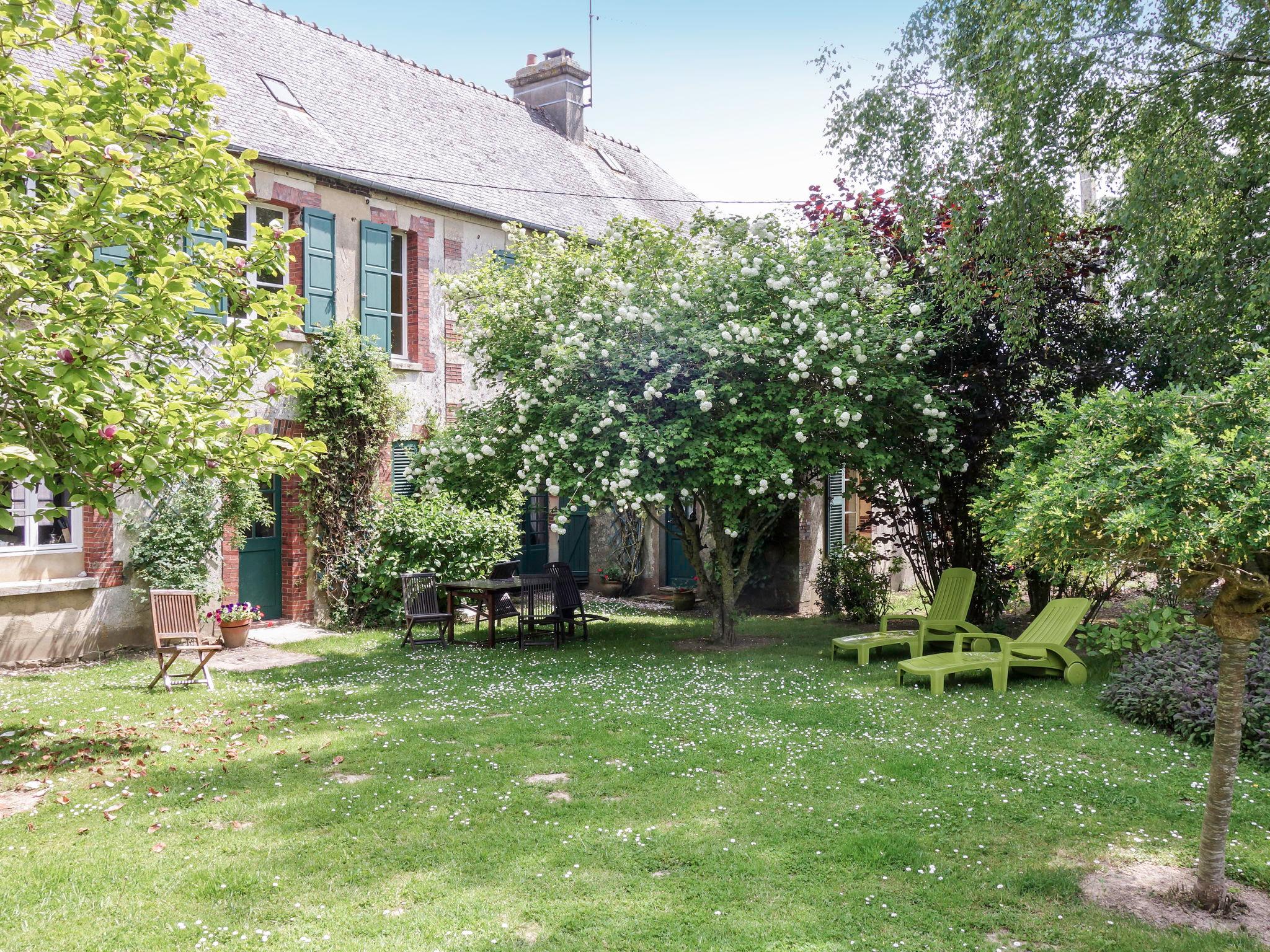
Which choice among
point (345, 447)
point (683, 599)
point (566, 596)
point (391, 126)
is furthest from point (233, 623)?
point (391, 126)

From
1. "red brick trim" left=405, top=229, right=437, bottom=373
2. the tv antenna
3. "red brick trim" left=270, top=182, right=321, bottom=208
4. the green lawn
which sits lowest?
the green lawn

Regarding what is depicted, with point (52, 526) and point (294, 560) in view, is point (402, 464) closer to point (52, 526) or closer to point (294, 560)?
point (294, 560)

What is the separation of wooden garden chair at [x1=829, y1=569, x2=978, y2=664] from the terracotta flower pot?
700cm

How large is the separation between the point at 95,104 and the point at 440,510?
8.30 m

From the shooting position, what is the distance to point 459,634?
484 inches

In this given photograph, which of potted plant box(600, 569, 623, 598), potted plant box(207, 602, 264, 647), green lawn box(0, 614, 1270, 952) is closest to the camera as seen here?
green lawn box(0, 614, 1270, 952)

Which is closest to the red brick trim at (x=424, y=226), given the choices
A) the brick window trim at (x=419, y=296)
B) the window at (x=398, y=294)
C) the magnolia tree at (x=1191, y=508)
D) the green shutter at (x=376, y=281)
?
the brick window trim at (x=419, y=296)

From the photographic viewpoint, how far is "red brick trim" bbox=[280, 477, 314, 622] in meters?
12.6

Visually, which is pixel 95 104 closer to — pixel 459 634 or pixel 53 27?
pixel 53 27

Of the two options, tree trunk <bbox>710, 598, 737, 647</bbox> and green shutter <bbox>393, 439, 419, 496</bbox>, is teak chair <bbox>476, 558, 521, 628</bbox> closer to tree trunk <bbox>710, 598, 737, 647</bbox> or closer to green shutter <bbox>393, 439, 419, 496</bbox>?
green shutter <bbox>393, 439, 419, 496</bbox>

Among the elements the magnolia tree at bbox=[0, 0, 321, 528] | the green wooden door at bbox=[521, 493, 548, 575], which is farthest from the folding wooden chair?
the magnolia tree at bbox=[0, 0, 321, 528]

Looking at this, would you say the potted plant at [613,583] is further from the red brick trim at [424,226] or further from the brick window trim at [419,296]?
the red brick trim at [424,226]

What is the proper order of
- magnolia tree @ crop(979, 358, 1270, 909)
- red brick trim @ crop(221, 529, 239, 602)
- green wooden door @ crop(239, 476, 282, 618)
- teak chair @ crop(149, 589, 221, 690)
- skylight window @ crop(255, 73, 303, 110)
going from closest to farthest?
magnolia tree @ crop(979, 358, 1270, 909) → teak chair @ crop(149, 589, 221, 690) → red brick trim @ crop(221, 529, 239, 602) → green wooden door @ crop(239, 476, 282, 618) → skylight window @ crop(255, 73, 303, 110)

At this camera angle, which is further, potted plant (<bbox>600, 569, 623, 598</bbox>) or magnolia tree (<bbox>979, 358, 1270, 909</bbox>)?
potted plant (<bbox>600, 569, 623, 598</bbox>)
